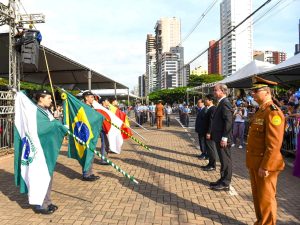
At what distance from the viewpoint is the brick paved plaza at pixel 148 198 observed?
461cm

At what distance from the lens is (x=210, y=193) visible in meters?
5.84

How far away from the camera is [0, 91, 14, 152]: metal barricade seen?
986 cm

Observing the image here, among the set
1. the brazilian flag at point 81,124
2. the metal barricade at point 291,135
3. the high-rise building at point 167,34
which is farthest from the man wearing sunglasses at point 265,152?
the high-rise building at point 167,34

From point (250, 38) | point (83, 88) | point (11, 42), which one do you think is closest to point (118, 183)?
point (11, 42)

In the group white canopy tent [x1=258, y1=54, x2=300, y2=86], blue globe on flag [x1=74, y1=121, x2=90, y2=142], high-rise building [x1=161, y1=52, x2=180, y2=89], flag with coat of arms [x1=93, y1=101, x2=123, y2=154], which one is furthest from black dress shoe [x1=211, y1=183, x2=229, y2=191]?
high-rise building [x1=161, y1=52, x2=180, y2=89]

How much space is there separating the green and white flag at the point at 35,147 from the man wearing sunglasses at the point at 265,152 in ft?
9.20

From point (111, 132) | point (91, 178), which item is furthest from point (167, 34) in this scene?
point (91, 178)

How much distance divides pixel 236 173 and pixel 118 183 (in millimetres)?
2863

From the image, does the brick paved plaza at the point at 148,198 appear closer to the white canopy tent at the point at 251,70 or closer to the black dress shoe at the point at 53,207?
the black dress shoe at the point at 53,207

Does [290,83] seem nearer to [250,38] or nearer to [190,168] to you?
[190,168]

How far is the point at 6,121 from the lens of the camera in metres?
9.98

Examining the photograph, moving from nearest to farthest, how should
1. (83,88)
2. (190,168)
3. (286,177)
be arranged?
(286,177) < (190,168) < (83,88)

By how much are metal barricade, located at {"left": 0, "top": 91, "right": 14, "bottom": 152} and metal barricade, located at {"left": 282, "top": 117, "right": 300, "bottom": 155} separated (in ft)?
27.6

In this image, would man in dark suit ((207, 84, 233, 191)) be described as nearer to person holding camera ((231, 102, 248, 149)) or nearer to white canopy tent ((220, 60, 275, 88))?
person holding camera ((231, 102, 248, 149))
